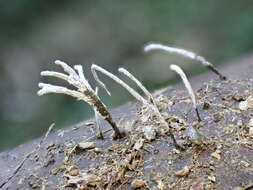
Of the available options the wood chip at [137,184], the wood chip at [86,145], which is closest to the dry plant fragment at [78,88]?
the wood chip at [86,145]

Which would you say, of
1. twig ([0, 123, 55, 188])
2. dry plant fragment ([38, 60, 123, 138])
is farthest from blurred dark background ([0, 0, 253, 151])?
dry plant fragment ([38, 60, 123, 138])

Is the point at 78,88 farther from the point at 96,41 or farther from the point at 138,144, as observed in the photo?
the point at 96,41

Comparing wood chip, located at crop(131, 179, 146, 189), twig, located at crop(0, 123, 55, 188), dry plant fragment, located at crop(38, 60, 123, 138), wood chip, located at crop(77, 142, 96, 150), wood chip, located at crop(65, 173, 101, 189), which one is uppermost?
dry plant fragment, located at crop(38, 60, 123, 138)

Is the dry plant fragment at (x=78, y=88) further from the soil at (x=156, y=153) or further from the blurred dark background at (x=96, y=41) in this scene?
the blurred dark background at (x=96, y=41)

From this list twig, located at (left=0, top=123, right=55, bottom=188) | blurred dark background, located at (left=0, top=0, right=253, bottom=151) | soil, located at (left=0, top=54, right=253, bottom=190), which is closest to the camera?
soil, located at (left=0, top=54, right=253, bottom=190)

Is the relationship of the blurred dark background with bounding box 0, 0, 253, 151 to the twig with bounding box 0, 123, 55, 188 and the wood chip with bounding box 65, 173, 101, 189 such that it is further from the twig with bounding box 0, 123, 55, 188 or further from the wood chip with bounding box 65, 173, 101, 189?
the wood chip with bounding box 65, 173, 101, 189
